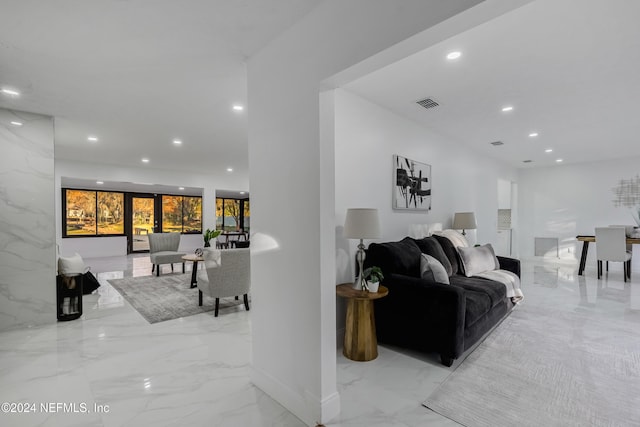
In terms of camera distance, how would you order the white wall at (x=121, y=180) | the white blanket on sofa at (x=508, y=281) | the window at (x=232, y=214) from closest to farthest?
1. the white blanket on sofa at (x=508, y=281)
2. the white wall at (x=121, y=180)
3. the window at (x=232, y=214)


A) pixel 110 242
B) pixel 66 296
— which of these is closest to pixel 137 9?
pixel 66 296

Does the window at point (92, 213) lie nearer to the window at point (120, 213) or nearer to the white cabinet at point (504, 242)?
the window at point (120, 213)

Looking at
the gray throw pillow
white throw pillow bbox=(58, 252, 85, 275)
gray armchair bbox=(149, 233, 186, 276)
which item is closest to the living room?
the gray throw pillow

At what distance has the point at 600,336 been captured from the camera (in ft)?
9.93

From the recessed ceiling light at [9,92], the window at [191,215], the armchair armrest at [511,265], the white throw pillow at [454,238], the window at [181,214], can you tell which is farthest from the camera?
the window at [191,215]

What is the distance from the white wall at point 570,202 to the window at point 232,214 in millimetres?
9681

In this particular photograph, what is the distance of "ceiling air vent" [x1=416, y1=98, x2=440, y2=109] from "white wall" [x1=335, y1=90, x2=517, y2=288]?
0.38m

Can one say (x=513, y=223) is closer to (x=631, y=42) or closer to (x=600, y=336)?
(x=600, y=336)

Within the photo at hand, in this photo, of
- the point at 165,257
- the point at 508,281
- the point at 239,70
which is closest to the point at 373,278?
the point at 508,281

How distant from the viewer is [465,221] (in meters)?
4.52

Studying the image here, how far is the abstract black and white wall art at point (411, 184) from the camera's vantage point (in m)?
3.78

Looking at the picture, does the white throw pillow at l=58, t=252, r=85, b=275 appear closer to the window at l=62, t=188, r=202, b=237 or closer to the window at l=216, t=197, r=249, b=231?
the window at l=62, t=188, r=202, b=237

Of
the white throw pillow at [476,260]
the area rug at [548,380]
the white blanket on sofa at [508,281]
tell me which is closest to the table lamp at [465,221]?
the white throw pillow at [476,260]

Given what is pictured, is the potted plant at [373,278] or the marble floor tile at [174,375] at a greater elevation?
the potted plant at [373,278]
